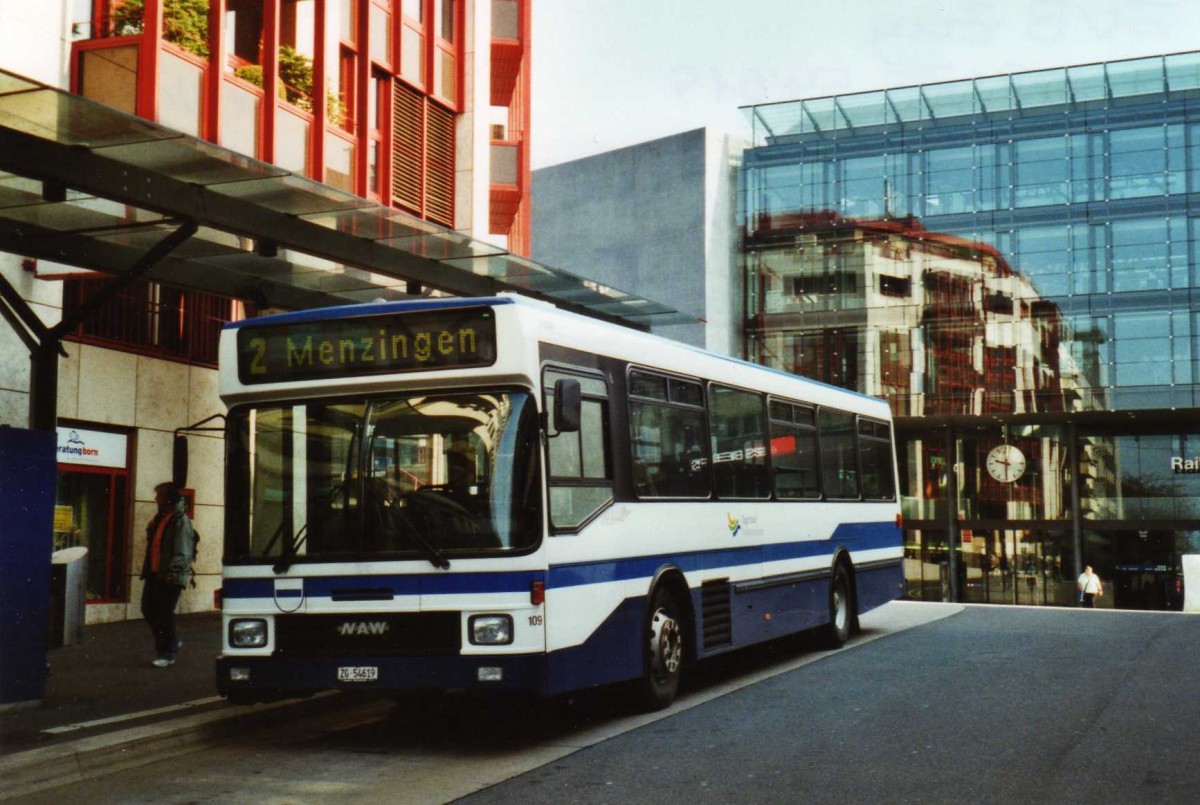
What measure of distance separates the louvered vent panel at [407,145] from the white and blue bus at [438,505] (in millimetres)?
14739

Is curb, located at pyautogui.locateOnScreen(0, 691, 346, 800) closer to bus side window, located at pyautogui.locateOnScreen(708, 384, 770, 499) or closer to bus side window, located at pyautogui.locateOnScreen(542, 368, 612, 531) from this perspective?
bus side window, located at pyautogui.locateOnScreen(542, 368, 612, 531)

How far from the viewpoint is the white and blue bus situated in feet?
29.9

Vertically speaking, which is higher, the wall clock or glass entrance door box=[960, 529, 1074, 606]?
the wall clock

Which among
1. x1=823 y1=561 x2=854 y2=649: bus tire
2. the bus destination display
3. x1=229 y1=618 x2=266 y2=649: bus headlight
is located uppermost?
the bus destination display

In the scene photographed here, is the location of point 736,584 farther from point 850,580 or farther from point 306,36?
point 306,36

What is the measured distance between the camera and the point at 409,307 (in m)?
9.64

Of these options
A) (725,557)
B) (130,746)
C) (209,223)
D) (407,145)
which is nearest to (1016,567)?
(407,145)

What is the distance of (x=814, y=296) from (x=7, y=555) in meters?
41.9

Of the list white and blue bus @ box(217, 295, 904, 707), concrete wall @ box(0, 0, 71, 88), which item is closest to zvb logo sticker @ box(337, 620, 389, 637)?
white and blue bus @ box(217, 295, 904, 707)

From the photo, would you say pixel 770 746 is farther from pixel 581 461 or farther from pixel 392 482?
pixel 392 482

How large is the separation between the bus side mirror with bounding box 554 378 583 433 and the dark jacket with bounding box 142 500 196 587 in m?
5.32

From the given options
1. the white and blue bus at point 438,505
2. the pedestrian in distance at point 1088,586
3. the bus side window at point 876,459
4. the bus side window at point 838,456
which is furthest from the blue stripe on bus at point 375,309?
the pedestrian in distance at point 1088,586

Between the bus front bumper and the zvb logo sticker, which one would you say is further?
the zvb logo sticker

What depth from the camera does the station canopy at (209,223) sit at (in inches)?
407
